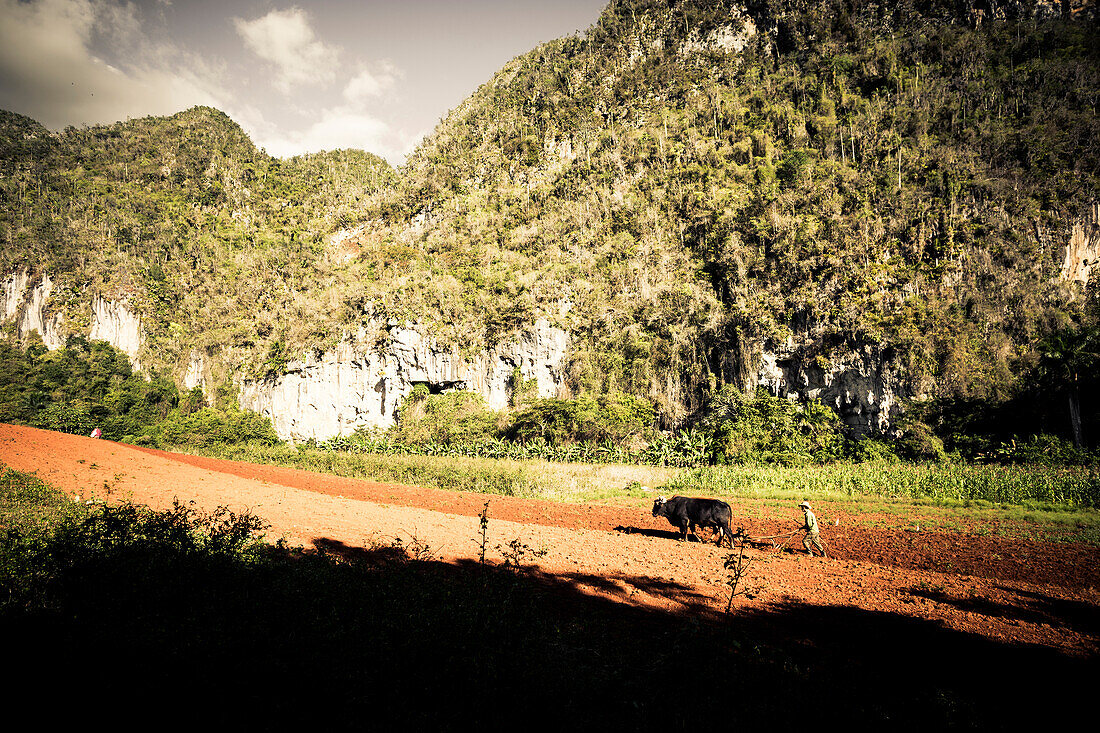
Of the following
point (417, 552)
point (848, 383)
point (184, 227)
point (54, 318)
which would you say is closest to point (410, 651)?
point (417, 552)

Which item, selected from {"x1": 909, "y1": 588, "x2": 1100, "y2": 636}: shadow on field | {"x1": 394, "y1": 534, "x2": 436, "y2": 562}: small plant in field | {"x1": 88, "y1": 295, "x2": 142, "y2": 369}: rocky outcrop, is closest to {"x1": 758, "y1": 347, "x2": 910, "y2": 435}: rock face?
{"x1": 909, "y1": 588, "x2": 1100, "y2": 636}: shadow on field

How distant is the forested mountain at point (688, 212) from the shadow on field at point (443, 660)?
34386 mm

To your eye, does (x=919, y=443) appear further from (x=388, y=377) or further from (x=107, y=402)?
(x=107, y=402)

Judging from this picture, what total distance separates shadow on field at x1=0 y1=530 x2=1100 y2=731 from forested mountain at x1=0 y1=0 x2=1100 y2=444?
34386 millimetres

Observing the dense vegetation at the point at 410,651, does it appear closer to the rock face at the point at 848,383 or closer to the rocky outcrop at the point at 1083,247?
the rock face at the point at 848,383

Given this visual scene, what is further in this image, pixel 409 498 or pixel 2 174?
pixel 2 174

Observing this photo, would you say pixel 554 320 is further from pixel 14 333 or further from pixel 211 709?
pixel 14 333

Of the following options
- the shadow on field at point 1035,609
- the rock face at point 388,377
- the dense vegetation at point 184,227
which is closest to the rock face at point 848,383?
the rock face at point 388,377

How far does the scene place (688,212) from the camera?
195 feet

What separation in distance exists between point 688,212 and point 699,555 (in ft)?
189

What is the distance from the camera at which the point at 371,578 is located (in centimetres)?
609

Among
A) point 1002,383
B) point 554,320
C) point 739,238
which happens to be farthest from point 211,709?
point 739,238

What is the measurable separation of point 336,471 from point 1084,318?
2107 inches

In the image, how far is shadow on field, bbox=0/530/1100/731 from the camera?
10.5 ft
